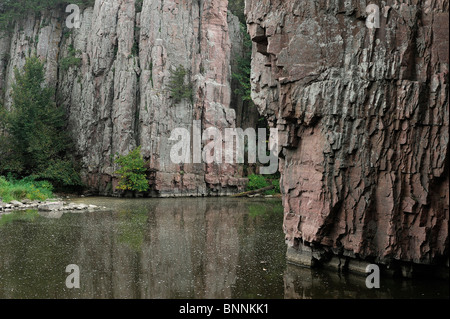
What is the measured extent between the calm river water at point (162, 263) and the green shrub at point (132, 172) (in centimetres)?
1203

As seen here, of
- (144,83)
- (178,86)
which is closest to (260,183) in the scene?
(178,86)

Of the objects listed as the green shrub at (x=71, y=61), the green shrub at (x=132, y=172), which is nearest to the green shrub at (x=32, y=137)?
the green shrub at (x=71, y=61)

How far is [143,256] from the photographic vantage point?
10406 mm

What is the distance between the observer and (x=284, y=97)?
10195 mm

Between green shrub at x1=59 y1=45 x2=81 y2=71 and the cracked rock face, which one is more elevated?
green shrub at x1=59 y1=45 x2=81 y2=71

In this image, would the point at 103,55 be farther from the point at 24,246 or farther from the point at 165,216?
the point at 24,246

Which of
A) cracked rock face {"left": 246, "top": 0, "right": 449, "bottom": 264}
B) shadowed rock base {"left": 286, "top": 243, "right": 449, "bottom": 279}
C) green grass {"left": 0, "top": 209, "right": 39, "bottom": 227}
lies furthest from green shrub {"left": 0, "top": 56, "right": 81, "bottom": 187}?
cracked rock face {"left": 246, "top": 0, "right": 449, "bottom": 264}

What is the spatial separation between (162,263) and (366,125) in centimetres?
581

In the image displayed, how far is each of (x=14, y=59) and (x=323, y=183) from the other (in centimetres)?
3386

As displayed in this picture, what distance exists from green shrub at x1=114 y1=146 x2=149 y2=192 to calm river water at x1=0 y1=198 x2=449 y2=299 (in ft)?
39.5

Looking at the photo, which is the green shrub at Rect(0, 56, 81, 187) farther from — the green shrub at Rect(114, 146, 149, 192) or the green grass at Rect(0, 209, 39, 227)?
the green grass at Rect(0, 209, 39, 227)

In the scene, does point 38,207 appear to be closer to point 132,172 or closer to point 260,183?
point 132,172

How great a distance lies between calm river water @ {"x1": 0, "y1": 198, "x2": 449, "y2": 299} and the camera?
775 cm

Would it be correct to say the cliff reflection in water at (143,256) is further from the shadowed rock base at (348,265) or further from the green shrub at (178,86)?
the green shrub at (178,86)
